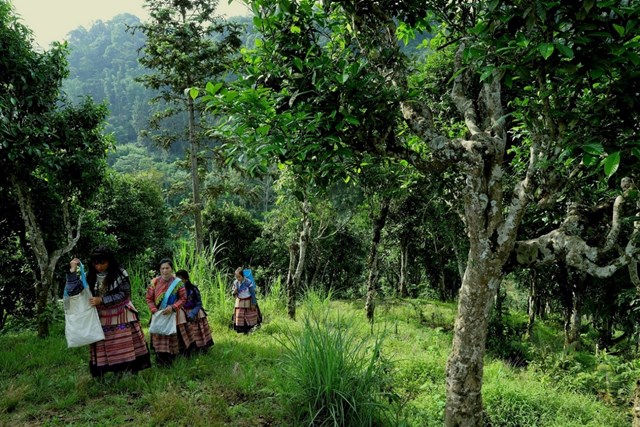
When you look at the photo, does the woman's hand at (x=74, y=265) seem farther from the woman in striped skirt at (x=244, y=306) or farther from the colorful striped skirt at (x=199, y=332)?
the woman in striped skirt at (x=244, y=306)

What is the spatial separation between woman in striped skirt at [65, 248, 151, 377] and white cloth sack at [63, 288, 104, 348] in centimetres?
9

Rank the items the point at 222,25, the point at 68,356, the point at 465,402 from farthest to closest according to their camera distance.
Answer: the point at 222,25 → the point at 68,356 → the point at 465,402

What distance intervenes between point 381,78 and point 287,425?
132 inches

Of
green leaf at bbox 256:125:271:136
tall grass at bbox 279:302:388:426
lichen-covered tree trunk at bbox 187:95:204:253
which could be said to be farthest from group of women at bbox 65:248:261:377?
lichen-covered tree trunk at bbox 187:95:204:253

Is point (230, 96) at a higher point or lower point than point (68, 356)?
higher

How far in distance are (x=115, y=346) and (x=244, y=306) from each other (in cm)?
340

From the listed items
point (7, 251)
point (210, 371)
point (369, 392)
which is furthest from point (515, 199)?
point (7, 251)

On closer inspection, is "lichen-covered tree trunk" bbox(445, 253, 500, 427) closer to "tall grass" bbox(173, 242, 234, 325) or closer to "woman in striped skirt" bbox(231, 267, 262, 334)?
"woman in striped skirt" bbox(231, 267, 262, 334)

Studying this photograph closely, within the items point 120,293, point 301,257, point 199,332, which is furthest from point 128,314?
point 301,257

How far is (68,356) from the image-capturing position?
5812 mm

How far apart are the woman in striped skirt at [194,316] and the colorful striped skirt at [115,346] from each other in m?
0.99

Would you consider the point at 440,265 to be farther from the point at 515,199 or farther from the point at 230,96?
the point at 230,96

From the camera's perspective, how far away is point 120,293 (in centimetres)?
481

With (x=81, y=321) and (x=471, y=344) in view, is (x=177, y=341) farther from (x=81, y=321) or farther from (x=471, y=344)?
(x=471, y=344)
